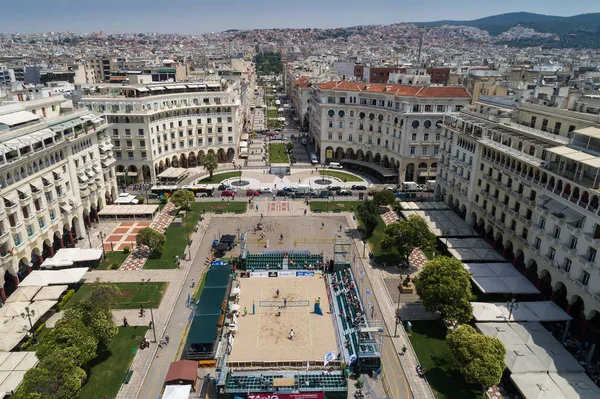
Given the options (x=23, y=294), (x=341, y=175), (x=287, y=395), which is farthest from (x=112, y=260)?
(x=341, y=175)

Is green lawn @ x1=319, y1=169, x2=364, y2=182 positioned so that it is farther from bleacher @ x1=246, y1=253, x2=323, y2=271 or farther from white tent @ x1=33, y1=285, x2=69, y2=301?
white tent @ x1=33, y1=285, x2=69, y2=301

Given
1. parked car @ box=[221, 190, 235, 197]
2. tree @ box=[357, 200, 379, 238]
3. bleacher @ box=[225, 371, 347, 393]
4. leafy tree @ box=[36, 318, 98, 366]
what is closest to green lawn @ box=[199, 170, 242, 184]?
parked car @ box=[221, 190, 235, 197]

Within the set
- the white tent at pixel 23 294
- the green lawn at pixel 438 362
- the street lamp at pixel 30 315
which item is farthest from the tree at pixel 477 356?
the white tent at pixel 23 294

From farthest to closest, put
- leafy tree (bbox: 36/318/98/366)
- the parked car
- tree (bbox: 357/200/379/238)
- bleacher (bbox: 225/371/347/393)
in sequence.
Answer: the parked car, tree (bbox: 357/200/379/238), bleacher (bbox: 225/371/347/393), leafy tree (bbox: 36/318/98/366)

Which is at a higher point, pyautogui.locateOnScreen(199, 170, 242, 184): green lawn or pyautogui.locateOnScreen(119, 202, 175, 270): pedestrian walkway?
pyautogui.locateOnScreen(199, 170, 242, 184): green lawn

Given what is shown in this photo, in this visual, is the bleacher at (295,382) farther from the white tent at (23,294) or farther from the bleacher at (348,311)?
the white tent at (23,294)

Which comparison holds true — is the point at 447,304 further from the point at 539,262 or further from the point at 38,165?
the point at 38,165

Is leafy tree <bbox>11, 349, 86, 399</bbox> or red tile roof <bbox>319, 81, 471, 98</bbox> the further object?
red tile roof <bbox>319, 81, 471, 98</bbox>
